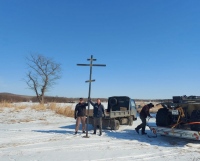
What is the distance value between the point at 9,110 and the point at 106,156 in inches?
729

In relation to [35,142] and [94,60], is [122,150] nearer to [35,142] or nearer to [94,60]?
[35,142]

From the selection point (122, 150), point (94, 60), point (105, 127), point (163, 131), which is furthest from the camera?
point (105, 127)

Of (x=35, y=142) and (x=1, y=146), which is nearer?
(x=1, y=146)

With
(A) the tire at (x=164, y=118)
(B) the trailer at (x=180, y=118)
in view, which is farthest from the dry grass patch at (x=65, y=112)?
(B) the trailer at (x=180, y=118)

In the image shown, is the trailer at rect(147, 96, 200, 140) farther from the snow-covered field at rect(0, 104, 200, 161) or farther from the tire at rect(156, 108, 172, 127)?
the snow-covered field at rect(0, 104, 200, 161)

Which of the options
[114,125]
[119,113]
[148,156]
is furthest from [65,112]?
[148,156]

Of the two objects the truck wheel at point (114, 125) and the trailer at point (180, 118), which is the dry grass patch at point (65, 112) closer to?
the truck wheel at point (114, 125)

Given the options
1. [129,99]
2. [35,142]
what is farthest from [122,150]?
[129,99]

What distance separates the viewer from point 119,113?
14.9m

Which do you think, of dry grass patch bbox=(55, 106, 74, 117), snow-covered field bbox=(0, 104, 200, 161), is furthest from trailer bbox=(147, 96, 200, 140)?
dry grass patch bbox=(55, 106, 74, 117)

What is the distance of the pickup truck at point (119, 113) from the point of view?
14.6 metres

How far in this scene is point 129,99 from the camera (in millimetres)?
17141

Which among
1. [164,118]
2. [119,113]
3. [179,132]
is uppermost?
[119,113]

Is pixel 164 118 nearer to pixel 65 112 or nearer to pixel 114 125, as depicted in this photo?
pixel 114 125
